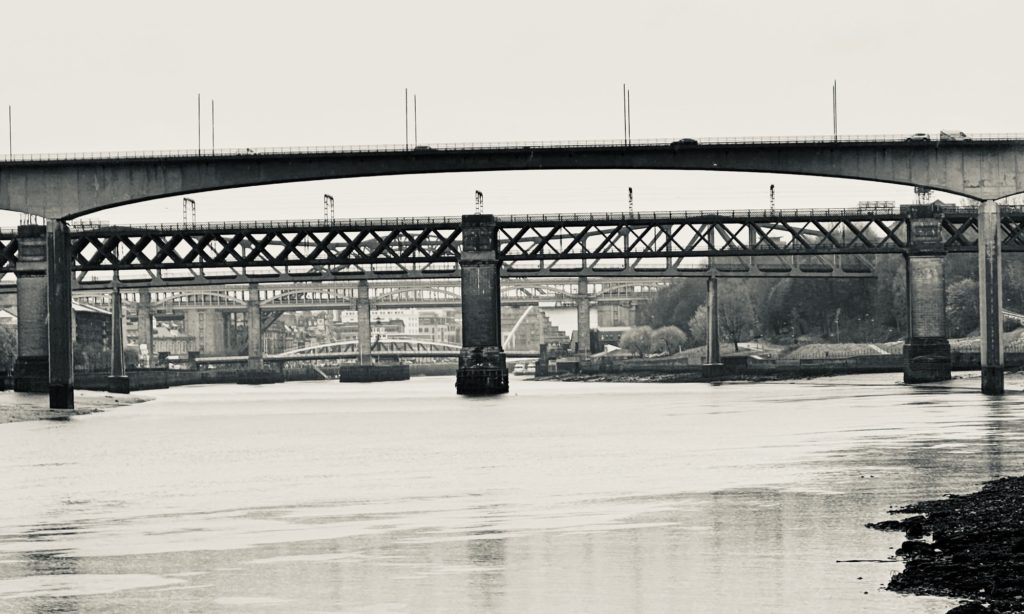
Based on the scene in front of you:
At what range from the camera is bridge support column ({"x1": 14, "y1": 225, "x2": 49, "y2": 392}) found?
101875 millimetres

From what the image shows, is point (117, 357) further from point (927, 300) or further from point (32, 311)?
point (927, 300)

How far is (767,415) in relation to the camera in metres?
78.6

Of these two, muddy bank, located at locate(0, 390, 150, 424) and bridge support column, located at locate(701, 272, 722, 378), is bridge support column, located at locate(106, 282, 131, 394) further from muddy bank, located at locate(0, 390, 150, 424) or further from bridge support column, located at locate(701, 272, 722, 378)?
bridge support column, located at locate(701, 272, 722, 378)

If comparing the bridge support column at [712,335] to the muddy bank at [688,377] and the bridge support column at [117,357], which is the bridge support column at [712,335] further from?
the bridge support column at [117,357]

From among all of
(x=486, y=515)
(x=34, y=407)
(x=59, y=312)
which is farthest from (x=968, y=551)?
(x=34, y=407)

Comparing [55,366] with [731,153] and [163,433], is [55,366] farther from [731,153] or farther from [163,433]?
[731,153]

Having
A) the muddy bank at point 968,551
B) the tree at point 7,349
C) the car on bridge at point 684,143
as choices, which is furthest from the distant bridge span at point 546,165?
the tree at point 7,349

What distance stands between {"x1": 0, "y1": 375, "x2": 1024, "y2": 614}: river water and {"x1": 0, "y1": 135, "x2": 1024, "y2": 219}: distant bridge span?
23148 mm

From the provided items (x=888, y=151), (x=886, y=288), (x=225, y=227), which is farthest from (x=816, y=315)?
(x=888, y=151)

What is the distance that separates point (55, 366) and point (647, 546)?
68.2 metres

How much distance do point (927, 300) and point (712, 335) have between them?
A: 5500cm

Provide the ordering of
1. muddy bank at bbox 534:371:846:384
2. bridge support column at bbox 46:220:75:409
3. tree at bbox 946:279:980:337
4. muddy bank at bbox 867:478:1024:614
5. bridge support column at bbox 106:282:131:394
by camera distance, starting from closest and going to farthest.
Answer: muddy bank at bbox 867:478:1024:614 < bridge support column at bbox 46:220:75:409 < muddy bank at bbox 534:371:846:384 < tree at bbox 946:279:980:337 < bridge support column at bbox 106:282:131:394

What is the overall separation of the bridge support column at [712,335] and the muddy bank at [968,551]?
141 metres

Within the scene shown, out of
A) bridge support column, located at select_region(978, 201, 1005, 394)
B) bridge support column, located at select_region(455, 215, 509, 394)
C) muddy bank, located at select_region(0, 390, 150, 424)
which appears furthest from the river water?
bridge support column, located at select_region(455, 215, 509, 394)
